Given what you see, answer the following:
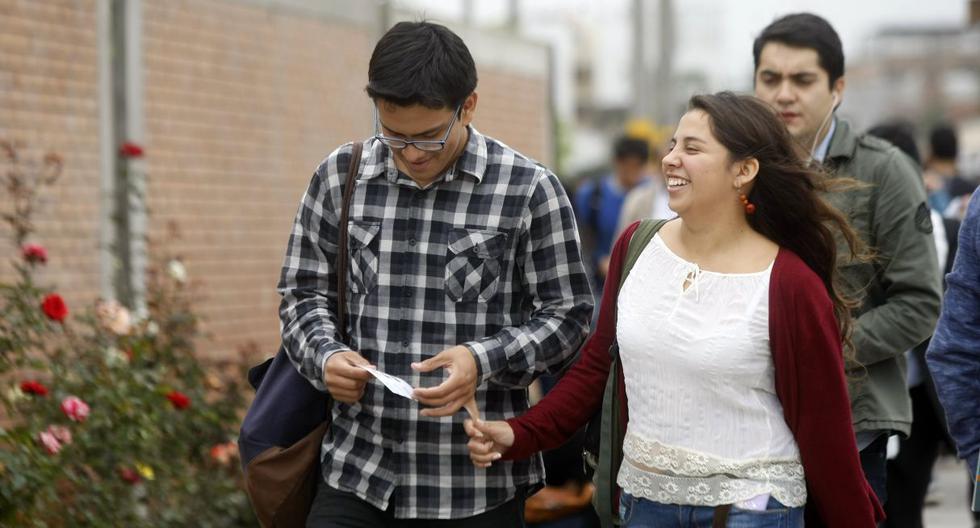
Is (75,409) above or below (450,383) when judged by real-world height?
below

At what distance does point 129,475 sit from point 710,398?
9.94 feet

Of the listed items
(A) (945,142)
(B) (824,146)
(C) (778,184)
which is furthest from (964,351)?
(A) (945,142)

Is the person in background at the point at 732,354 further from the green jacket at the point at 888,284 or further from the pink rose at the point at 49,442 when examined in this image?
the pink rose at the point at 49,442

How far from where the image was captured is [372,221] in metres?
3.87

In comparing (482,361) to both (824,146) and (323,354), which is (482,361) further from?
(824,146)

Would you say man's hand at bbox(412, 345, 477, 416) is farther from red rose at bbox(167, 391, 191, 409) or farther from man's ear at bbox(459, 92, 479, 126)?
red rose at bbox(167, 391, 191, 409)

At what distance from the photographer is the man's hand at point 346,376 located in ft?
11.8

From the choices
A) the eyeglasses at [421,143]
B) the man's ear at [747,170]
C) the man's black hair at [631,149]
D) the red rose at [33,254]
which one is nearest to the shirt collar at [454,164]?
the eyeglasses at [421,143]

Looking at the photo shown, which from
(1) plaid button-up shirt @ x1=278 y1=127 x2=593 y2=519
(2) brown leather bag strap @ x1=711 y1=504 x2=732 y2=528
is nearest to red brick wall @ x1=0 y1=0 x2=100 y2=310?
(1) plaid button-up shirt @ x1=278 y1=127 x2=593 y2=519

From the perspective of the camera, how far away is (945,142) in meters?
11.7

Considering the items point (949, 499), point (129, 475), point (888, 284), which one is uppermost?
point (888, 284)

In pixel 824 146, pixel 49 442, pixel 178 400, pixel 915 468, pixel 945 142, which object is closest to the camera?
pixel 824 146

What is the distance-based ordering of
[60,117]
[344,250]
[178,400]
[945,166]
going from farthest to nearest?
1. [945,166]
2. [60,117]
3. [178,400]
4. [344,250]

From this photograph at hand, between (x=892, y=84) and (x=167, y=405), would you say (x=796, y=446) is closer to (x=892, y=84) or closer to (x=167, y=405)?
(x=167, y=405)
